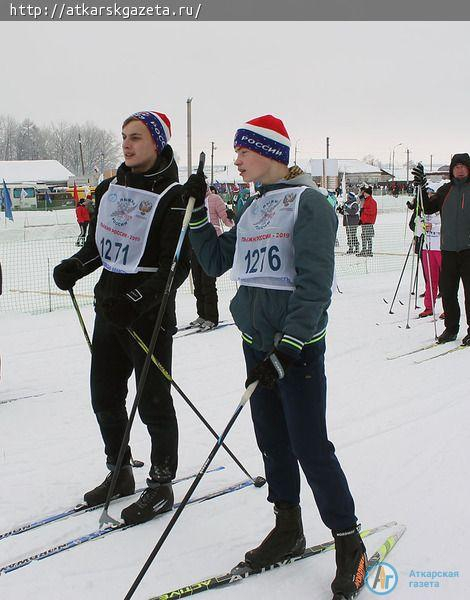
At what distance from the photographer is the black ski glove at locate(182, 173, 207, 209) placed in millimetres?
2727

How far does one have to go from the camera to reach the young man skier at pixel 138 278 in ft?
9.91

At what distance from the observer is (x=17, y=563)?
109 inches

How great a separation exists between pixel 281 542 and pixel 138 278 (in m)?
1.39

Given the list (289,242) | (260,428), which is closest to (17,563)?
(260,428)

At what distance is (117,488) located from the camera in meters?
3.37

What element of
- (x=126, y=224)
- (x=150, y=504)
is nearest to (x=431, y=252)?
(x=126, y=224)

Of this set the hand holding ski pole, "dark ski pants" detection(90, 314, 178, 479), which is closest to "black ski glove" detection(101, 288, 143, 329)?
"dark ski pants" detection(90, 314, 178, 479)

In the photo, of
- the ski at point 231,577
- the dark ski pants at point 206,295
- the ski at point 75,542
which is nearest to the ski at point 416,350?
the dark ski pants at point 206,295

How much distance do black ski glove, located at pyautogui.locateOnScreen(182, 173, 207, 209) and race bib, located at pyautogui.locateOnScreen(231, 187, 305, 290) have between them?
0.25m

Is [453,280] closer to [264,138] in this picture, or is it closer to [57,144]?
[264,138]

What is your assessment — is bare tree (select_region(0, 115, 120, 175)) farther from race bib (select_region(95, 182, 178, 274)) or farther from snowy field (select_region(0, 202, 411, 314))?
race bib (select_region(95, 182, 178, 274))

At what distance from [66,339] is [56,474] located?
3.83 m

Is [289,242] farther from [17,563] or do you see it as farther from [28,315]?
[28,315]

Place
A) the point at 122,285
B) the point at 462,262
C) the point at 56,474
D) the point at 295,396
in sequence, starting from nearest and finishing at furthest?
the point at 295,396
the point at 122,285
the point at 56,474
the point at 462,262
